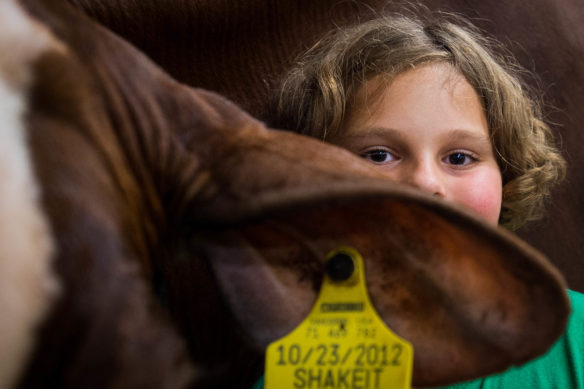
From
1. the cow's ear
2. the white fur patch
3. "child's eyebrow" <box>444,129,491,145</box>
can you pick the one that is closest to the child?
"child's eyebrow" <box>444,129,491,145</box>

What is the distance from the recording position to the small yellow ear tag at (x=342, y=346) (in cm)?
71

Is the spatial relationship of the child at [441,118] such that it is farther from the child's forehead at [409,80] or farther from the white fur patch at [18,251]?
the white fur patch at [18,251]

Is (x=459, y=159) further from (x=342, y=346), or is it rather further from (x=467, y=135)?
(x=342, y=346)

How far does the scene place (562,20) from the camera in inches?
60.5

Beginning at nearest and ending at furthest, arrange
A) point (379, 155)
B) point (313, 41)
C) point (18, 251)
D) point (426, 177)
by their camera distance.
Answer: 1. point (18, 251)
2. point (426, 177)
3. point (379, 155)
4. point (313, 41)

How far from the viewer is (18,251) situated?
560 millimetres

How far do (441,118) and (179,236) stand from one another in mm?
559

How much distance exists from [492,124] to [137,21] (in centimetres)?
58

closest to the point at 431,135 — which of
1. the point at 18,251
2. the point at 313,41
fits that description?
the point at 313,41

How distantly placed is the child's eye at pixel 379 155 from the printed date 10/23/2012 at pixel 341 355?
0.48 metres

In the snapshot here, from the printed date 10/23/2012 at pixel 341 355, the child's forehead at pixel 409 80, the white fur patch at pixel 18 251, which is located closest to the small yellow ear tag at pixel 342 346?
the printed date 10/23/2012 at pixel 341 355

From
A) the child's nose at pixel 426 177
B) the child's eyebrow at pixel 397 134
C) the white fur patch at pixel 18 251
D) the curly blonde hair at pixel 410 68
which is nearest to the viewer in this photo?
the white fur patch at pixel 18 251

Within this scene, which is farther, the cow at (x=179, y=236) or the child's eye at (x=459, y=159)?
the child's eye at (x=459, y=159)

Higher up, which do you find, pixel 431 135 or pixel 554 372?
pixel 431 135
